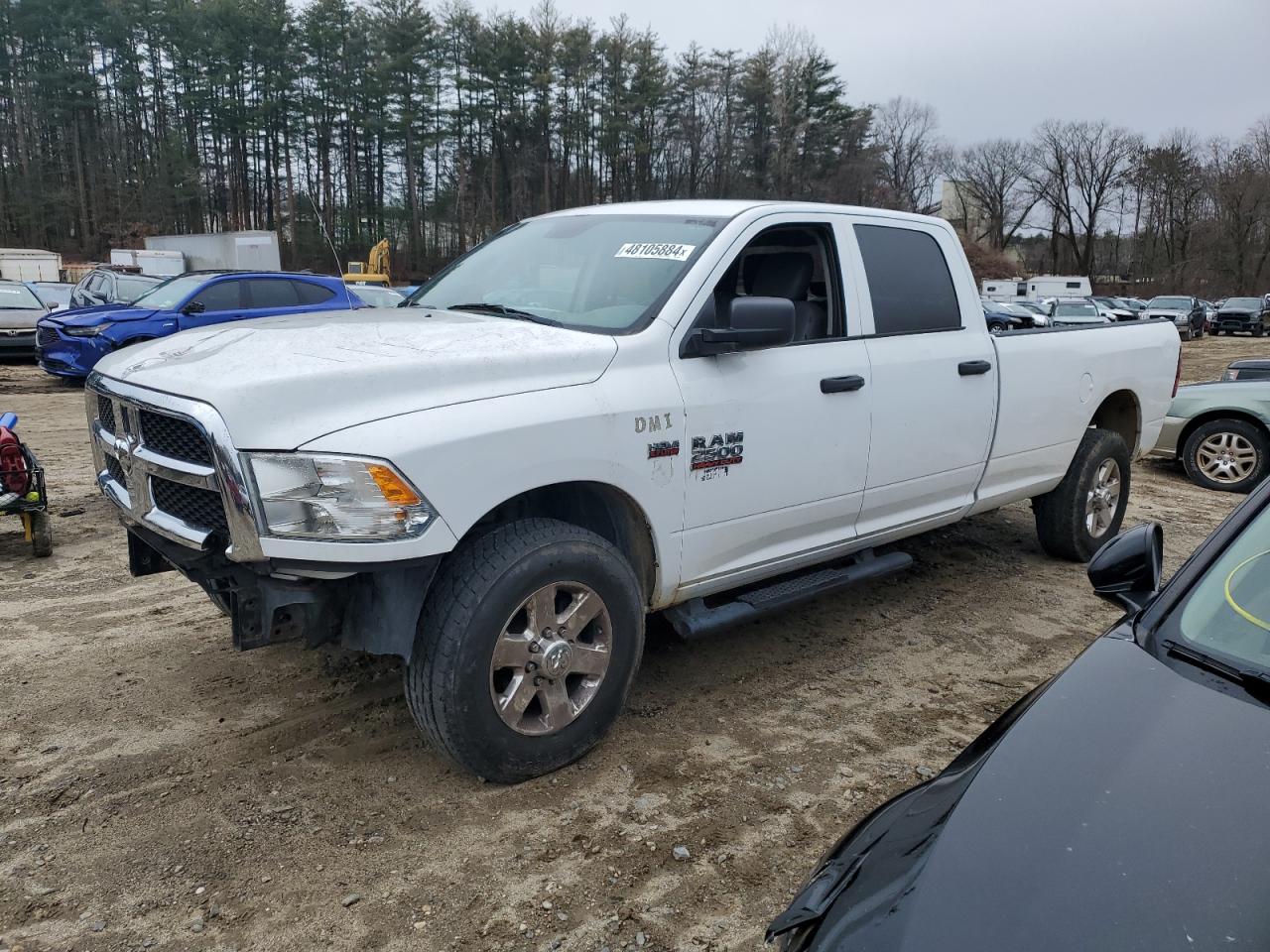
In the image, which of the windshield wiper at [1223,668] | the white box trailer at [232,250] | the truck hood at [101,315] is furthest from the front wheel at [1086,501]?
the white box trailer at [232,250]

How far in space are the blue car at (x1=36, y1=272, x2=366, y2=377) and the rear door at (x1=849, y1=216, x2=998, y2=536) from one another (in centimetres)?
990

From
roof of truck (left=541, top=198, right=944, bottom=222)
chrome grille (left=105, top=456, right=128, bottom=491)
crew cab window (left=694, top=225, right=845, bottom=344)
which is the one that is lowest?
chrome grille (left=105, top=456, right=128, bottom=491)

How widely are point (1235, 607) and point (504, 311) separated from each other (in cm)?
273

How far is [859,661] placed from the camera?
14.5ft

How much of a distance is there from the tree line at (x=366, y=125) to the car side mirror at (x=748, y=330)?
45.9m

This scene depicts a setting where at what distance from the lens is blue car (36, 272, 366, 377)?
1295cm

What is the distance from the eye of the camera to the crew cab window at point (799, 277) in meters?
4.23

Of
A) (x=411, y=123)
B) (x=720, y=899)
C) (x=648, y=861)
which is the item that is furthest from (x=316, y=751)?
(x=411, y=123)

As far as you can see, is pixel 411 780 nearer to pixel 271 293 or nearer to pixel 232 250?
pixel 271 293

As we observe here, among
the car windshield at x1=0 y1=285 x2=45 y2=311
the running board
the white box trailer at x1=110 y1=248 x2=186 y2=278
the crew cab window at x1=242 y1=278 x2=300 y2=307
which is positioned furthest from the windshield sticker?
the white box trailer at x1=110 y1=248 x2=186 y2=278

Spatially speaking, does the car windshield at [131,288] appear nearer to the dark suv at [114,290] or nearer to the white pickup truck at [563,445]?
the dark suv at [114,290]

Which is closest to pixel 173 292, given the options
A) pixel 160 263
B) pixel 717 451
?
pixel 717 451

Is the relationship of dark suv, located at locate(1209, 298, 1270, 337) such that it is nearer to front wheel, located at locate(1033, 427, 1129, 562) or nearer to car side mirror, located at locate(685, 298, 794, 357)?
front wheel, located at locate(1033, 427, 1129, 562)

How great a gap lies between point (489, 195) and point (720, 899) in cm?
5477
